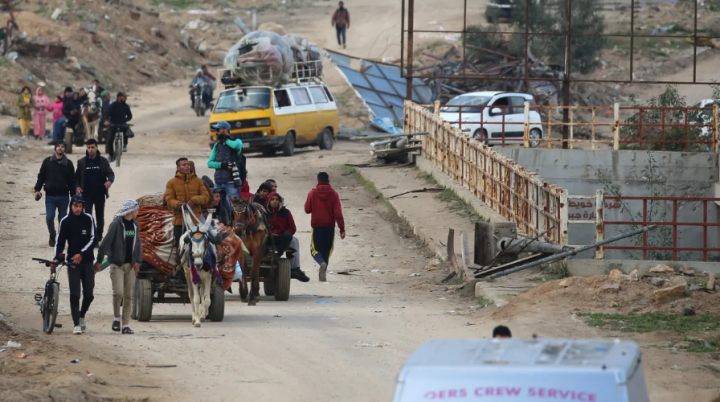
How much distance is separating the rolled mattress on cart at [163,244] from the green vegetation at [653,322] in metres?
3.99

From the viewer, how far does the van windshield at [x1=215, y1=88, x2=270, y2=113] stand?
31.9 m

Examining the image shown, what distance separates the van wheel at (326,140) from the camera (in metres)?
34.1

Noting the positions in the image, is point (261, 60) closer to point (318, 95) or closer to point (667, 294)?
point (318, 95)

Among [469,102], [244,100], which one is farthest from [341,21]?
[244,100]

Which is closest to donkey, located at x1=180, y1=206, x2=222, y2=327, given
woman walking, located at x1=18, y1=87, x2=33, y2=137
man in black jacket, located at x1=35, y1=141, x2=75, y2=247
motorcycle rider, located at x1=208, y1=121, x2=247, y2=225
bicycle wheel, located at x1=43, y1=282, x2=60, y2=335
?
bicycle wheel, located at x1=43, y1=282, x2=60, y2=335

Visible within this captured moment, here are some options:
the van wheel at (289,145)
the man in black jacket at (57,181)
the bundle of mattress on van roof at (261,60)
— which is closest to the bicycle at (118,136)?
the bundle of mattress on van roof at (261,60)

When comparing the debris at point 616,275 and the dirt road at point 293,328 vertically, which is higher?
the debris at point 616,275

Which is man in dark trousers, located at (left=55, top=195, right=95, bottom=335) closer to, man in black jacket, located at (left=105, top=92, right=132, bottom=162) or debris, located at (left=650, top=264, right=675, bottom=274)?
debris, located at (left=650, top=264, right=675, bottom=274)

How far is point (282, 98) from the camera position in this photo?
106ft

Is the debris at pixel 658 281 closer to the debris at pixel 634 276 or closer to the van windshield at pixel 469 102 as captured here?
the debris at pixel 634 276

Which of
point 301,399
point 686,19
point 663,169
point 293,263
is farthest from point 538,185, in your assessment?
point 686,19

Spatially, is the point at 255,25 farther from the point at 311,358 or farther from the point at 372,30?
the point at 311,358

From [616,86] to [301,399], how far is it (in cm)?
4102

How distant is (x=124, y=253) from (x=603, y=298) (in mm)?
5691
